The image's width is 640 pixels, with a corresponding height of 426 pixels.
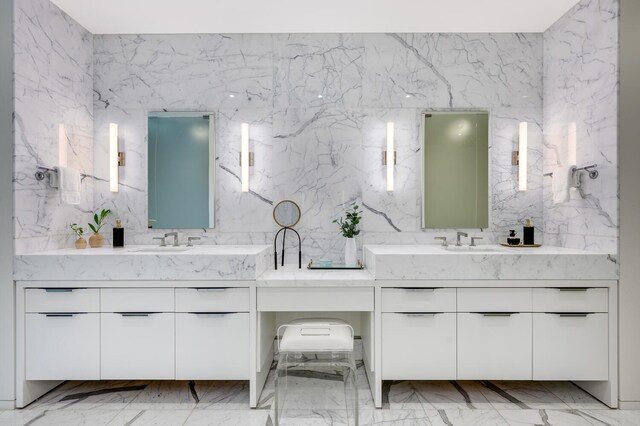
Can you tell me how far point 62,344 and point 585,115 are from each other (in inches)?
147

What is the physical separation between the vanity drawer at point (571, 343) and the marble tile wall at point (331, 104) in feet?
2.73

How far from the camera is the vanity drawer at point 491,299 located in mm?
2307

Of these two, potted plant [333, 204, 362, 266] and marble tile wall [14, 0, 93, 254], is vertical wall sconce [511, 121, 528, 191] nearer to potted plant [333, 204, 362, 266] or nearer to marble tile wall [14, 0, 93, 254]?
potted plant [333, 204, 362, 266]

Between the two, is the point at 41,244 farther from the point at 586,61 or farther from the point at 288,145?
the point at 586,61

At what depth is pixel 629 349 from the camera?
7.52 ft

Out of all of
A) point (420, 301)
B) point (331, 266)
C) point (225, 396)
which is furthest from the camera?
point (331, 266)

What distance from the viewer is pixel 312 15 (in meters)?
2.71

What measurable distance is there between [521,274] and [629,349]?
2.64ft

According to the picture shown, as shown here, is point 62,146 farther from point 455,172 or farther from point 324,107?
point 455,172

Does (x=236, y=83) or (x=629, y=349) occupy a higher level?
(x=236, y=83)

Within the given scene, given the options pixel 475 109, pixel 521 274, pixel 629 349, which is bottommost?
pixel 629 349

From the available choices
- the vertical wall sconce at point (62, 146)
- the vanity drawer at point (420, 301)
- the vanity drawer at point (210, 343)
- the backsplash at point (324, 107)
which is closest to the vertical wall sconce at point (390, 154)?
the backsplash at point (324, 107)

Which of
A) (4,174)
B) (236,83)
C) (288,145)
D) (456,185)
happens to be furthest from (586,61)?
(4,174)

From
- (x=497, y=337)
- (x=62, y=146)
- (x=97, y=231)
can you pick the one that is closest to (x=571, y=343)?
(x=497, y=337)
